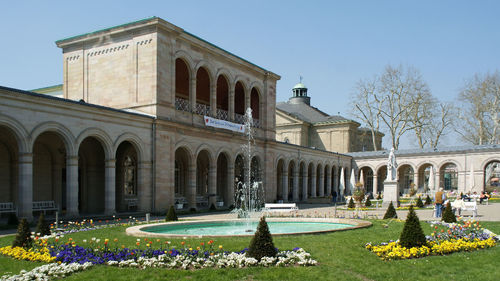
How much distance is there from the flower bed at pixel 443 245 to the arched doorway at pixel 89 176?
61.0ft

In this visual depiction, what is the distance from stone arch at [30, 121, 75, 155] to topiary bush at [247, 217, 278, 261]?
42.7 feet

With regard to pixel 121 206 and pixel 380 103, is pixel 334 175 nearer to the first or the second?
pixel 380 103

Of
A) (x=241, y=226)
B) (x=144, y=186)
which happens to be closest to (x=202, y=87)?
(x=144, y=186)

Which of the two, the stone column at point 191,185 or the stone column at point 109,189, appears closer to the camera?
the stone column at point 109,189

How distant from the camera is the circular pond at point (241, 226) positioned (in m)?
15.5

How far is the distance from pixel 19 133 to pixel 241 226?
32.3 feet

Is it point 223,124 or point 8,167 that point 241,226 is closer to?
point 8,167

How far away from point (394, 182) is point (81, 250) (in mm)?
24992

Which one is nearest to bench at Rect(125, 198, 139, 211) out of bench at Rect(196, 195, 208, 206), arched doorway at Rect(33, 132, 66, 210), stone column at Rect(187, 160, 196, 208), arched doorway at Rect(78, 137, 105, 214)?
arched doorway at Rect(78, 137, 105, 214)

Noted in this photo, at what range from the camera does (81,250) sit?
34.6 ft

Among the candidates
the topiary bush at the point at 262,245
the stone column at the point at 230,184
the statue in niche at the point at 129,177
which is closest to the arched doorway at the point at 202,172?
the stone column at the point at 230,184

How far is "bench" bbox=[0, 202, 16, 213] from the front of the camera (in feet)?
67.3

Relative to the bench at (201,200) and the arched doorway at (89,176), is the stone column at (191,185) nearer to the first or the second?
the bench at (201,200)

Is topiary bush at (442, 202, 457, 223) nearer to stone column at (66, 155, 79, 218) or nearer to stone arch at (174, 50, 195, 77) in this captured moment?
stone column at (66, 155, 79, 218)
